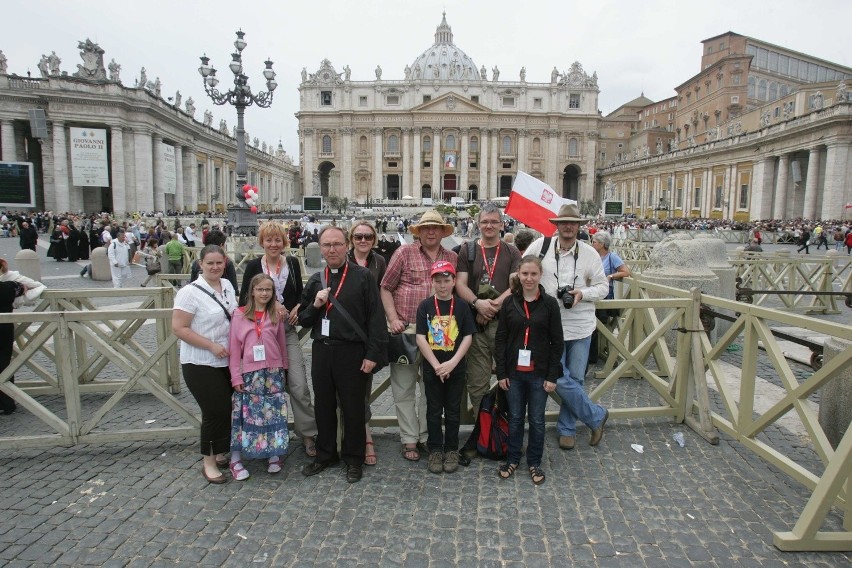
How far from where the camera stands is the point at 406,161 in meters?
75.9

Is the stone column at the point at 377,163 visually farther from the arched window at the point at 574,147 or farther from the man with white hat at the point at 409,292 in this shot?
the man with white hat at the point at 409,292

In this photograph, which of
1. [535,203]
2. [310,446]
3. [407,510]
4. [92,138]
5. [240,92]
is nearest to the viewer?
[407,510]

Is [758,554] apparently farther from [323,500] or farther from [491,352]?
[323,500]

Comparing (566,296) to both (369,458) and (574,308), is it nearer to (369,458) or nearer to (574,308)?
(574,308)

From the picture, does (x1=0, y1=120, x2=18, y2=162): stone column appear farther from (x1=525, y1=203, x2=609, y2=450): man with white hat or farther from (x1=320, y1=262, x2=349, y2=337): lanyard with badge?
(x1=525, y1=203, x2=609, y2=450): man with white hat

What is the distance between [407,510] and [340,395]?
0.96m

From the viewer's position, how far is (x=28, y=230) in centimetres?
1809

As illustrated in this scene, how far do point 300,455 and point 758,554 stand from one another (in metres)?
3.15

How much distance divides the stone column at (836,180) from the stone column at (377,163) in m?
53.6

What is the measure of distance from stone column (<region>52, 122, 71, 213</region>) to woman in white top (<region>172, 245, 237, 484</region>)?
108ft

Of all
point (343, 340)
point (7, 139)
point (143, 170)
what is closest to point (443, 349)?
point (343, 340)

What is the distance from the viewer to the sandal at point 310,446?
4.17m

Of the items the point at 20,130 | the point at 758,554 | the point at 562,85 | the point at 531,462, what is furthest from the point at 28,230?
the point at 562,85

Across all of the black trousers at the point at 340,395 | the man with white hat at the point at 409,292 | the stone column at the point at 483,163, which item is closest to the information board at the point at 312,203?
the man with white hat at the point at 409,292
